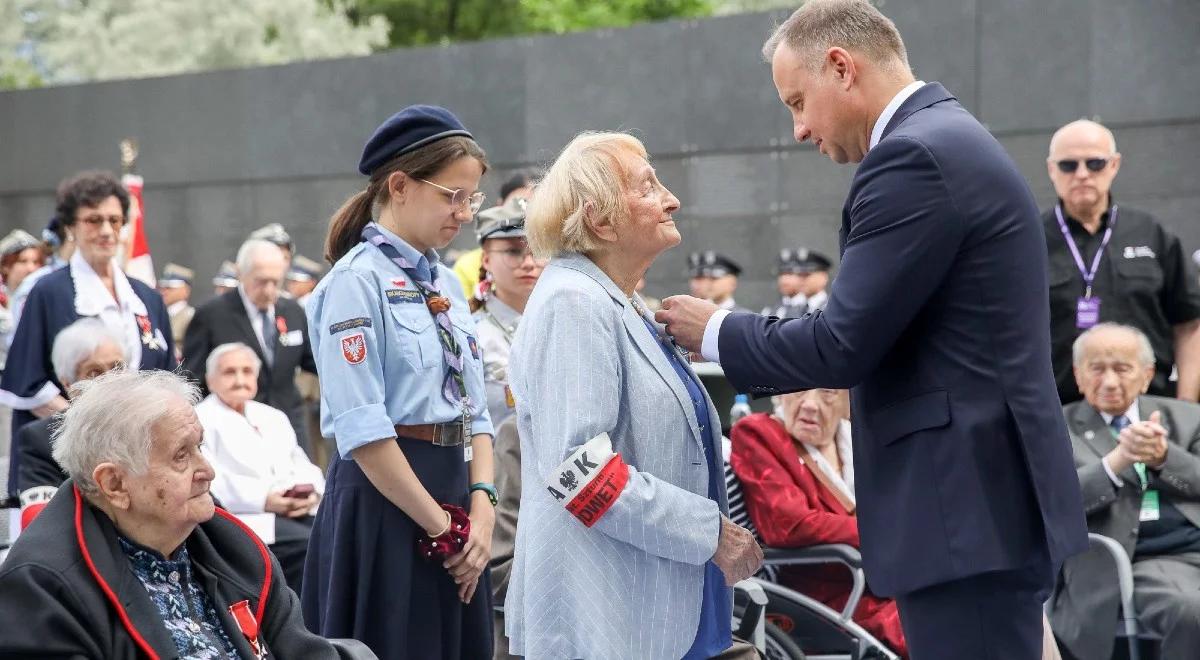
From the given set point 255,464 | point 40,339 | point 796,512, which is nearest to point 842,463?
point 796,512

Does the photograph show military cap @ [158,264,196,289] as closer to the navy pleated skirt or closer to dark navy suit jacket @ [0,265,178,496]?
dark navy suit jacket @ [0,265,178,496]

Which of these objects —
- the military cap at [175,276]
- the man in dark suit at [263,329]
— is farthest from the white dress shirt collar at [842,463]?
the military cap at [175,276]

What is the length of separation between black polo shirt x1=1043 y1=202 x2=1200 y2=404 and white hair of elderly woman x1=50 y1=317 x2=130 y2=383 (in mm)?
3457

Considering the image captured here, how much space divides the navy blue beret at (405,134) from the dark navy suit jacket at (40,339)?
2.13 m

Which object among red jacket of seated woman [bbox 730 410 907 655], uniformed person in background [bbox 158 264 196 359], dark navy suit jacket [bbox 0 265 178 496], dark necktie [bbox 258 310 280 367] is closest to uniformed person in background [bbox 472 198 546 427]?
red jacket of seated woman [bbox 730 410 907 655]

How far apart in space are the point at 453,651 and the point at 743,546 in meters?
0.98

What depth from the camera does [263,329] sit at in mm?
8023

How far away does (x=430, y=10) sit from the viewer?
88.1ft

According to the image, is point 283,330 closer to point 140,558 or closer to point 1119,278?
point 1119,278

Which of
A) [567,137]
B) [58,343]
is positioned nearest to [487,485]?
[58,343]

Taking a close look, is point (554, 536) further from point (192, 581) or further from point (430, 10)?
point (430, 10)

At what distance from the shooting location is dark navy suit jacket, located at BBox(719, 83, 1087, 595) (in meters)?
2.59

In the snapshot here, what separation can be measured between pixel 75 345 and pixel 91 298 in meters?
0.65

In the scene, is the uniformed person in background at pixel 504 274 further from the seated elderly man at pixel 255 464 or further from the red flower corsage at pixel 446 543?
the red flower corsage at pixel 446 543
